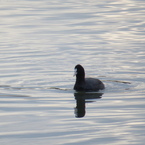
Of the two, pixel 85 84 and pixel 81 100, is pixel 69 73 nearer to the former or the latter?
pixel 85 84

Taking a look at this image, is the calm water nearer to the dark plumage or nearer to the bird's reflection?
the bird's reflection

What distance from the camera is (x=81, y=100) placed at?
50.5 ft

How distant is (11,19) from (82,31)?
4.90 metres

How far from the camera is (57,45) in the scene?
73.0 feet

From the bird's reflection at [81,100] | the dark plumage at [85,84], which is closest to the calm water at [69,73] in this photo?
the bird's reflection at [81,100]

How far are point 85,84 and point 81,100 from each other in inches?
51.8

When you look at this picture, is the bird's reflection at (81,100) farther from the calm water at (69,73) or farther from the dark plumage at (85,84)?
the dark plumage at (85,84)

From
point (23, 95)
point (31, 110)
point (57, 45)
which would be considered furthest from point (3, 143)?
point (57, 45)

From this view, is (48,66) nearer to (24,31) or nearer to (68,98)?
(68,98)

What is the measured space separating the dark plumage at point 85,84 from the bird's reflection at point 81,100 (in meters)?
0.23

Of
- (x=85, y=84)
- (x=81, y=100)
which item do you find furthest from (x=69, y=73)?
(x=81, y=100)

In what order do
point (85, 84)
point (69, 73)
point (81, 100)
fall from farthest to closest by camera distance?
point (69, 73) → point (85, 84) → point (81, 100)

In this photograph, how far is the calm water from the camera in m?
11.8

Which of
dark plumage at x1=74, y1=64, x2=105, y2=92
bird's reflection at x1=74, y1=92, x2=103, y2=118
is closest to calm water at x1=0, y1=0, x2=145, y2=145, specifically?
bird's reflection at x1=74, y1=92, x2=103, y2=118
